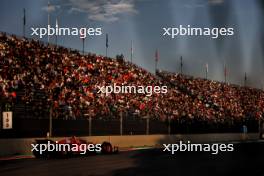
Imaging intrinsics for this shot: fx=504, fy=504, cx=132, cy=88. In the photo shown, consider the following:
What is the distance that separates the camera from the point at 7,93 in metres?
27.1

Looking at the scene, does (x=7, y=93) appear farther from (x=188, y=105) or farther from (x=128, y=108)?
(x=188, y=105)

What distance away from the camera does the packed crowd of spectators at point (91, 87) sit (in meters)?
30.3

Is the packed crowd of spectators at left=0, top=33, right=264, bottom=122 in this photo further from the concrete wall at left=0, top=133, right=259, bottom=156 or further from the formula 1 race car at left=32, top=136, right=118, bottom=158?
the formula 1 race car at left=32, top=136, right=118, bottom=158

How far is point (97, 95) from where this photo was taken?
121 feet

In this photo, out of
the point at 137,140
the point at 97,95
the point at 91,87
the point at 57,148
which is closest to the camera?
the point at 57,148

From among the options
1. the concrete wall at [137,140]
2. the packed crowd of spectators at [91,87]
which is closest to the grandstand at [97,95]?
the packed crowd of spectators at [91,87]

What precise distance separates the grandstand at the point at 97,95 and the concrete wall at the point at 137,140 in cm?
64

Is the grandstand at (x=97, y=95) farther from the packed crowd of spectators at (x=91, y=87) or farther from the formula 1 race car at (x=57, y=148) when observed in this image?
the formula 1 race car at (x=57, y=148)

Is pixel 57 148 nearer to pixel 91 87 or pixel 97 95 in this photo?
pixel 97 95

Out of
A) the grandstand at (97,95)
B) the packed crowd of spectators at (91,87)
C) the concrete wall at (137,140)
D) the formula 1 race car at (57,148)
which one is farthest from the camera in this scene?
the packed crowd of spectators at (91,87)

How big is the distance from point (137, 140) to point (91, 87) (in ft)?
17.6

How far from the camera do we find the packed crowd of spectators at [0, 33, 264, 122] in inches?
1193

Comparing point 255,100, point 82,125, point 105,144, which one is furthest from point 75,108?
point 255,100

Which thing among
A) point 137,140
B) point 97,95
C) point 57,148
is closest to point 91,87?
point 97,95
